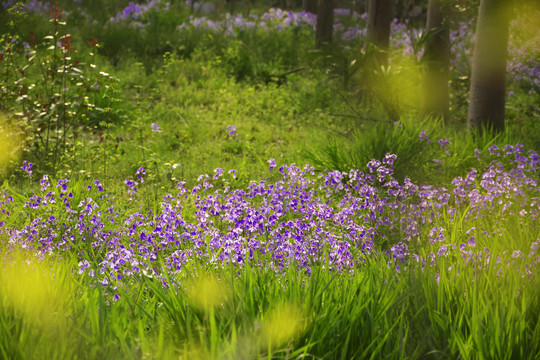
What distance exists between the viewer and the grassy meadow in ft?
7.34

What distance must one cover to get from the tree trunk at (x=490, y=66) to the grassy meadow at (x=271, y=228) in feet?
0.72

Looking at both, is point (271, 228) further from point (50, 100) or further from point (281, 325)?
point (50, 100)

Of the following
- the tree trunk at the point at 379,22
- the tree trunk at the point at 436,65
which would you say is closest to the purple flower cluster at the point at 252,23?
the tree trunk at the point at 379,22

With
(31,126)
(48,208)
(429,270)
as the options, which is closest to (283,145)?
(31,126)

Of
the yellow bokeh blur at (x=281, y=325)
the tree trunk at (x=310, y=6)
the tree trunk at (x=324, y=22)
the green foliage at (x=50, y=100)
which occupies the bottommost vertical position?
the yellow bokeh blur at (x=281, y=325)

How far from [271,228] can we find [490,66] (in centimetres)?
383

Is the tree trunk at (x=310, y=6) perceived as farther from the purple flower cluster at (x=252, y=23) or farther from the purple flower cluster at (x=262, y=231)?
the purple flower cluster at (x=262, y=231)

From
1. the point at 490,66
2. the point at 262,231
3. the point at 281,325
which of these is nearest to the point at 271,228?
the point at 262,231

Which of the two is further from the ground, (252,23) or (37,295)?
(252,23)

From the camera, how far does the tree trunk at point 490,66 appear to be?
242 inches

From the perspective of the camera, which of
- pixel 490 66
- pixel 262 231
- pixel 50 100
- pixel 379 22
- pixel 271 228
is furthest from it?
pixel 379 22

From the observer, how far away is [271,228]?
4.12m

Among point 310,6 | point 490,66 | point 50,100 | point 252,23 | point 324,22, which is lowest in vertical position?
point 50,100

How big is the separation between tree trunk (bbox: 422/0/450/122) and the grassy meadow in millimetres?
368
